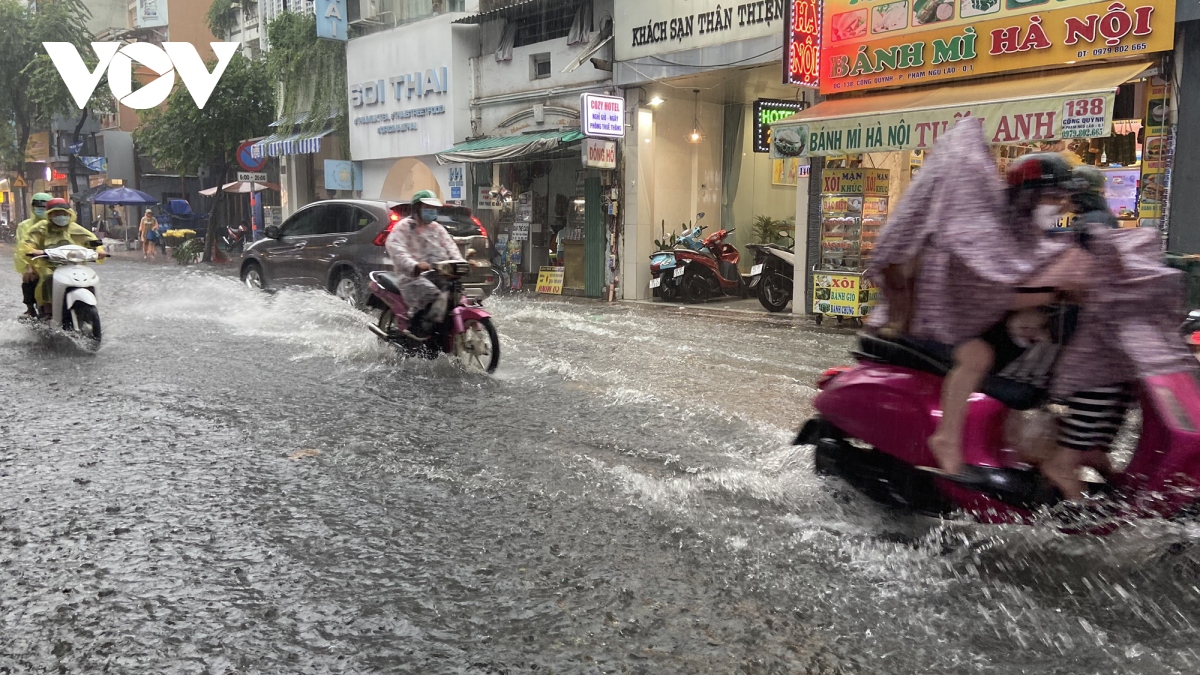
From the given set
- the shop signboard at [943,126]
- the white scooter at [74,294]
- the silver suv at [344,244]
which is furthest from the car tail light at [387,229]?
the shop signboard at [943,126]

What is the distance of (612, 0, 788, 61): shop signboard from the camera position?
1502 centimetres

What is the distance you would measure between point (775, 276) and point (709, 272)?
2.04 meters

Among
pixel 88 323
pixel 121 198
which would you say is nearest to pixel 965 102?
pixel 88 323

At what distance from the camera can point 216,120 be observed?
28.3 meters

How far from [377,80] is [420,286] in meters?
17.3

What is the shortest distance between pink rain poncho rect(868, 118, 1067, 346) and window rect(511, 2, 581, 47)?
641 inches

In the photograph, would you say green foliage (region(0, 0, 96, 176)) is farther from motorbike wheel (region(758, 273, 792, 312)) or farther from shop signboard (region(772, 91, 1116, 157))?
shop signboard (region(772, 91, 1116, 157))

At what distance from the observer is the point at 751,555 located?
3.66m

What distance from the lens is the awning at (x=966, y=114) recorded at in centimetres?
1024

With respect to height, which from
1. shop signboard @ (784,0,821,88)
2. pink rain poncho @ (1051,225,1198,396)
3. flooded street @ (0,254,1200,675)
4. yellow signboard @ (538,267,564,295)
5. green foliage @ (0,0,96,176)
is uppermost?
green foliage @ (0,0,96,176)

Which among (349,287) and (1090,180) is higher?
(1090,180)

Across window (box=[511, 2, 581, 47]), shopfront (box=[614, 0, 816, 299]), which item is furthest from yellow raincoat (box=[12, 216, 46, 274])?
window (box=[511, 2, 581, 47])

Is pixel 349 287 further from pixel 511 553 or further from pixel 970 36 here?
pixel 511 553

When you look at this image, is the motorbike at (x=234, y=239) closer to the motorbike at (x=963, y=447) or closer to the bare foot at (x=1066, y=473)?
the motorbike at (x=963, y=447)
